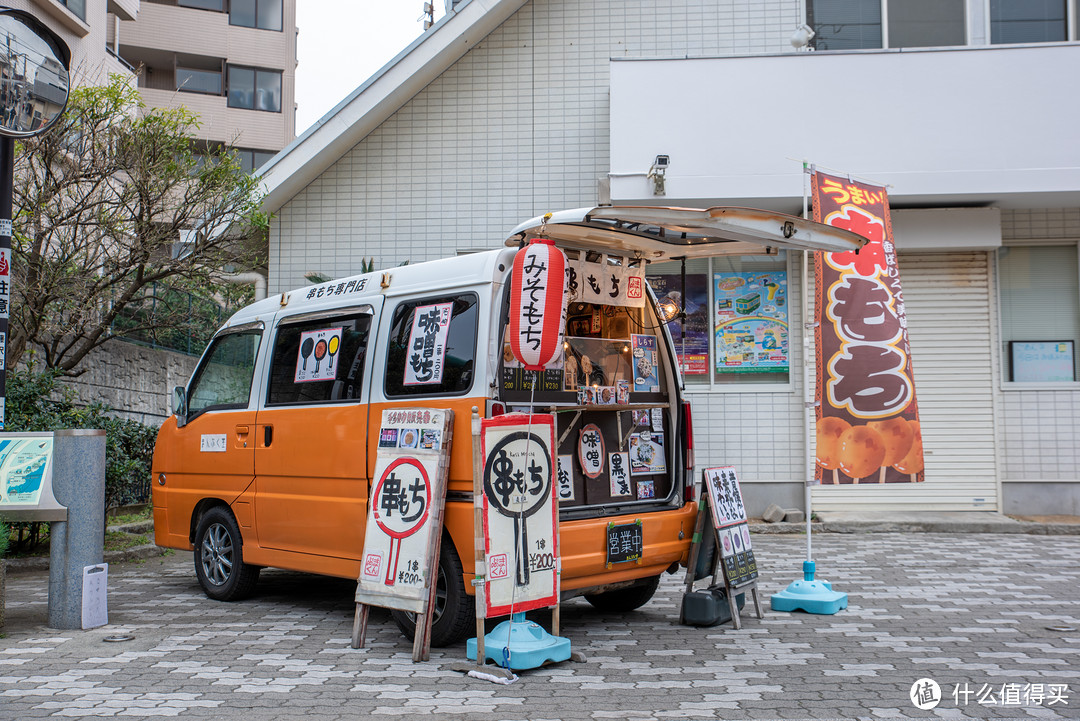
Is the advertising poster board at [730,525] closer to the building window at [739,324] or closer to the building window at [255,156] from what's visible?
the building window at [739,324]

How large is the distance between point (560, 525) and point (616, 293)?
1800 mm

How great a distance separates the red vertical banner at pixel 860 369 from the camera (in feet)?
22.2

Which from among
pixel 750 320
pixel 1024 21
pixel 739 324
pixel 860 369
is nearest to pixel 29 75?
pixel 860 369

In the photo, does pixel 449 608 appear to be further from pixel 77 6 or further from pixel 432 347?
pixel 77 6

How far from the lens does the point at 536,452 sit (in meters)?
5.30

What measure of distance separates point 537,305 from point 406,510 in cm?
148

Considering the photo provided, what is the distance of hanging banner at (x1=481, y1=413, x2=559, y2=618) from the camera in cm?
498

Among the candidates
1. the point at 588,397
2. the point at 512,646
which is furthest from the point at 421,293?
the point at 512,646

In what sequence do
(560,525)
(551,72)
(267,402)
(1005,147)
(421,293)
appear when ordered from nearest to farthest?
(560,525) → (421,293) → (267,402) → (1005,147) → (551,72)

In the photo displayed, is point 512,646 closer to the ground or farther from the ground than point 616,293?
closer to the ground

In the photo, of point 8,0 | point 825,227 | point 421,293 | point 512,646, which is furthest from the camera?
point 8,0

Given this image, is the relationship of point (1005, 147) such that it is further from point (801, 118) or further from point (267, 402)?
point (267, 402)

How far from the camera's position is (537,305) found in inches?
201

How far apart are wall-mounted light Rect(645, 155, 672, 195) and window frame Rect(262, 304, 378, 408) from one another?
526 centimetres
